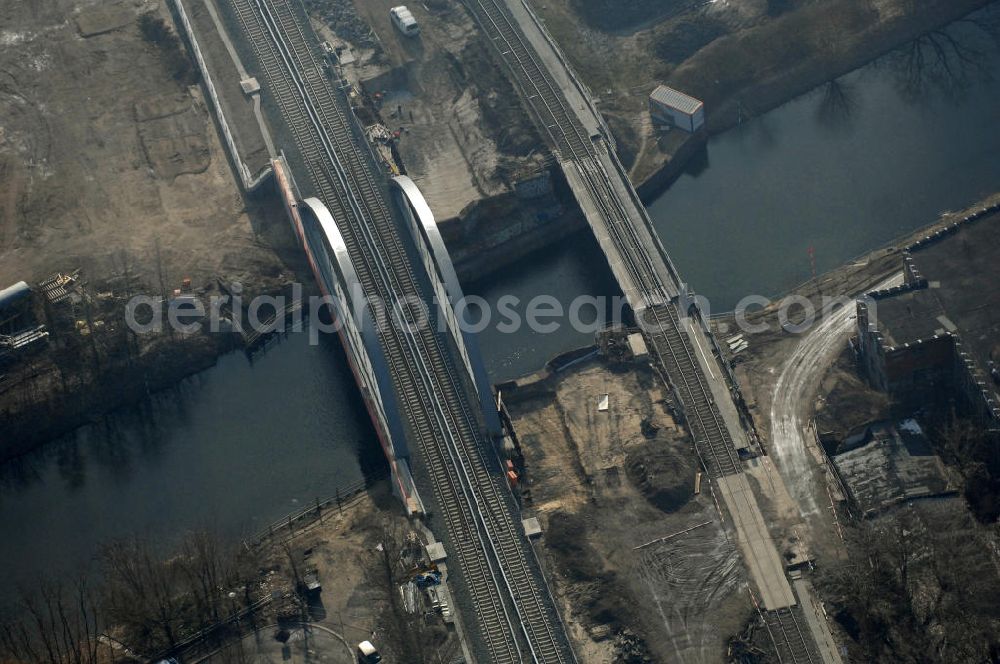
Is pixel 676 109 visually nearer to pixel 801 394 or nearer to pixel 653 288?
pixel 653 288

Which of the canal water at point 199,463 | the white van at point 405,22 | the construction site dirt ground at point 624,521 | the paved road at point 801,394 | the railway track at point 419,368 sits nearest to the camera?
the construction site dirt ground at point 624,521

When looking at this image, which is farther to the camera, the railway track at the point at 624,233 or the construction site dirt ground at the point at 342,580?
the railway track at the point at 624,233

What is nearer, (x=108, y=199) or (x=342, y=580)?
(x=342, y=580)

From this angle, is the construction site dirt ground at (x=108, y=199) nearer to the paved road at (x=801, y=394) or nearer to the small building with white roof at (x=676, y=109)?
the small building with white roof at (x=676, y=109)

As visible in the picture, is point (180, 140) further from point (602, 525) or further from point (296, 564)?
point (602, 525)

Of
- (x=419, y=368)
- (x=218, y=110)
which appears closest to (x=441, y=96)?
(x=218, y=110)

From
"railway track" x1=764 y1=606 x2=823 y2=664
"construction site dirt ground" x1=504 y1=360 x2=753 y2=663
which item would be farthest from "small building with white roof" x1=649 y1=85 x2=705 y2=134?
"railway track" x1=764 y1=606 x2=823 y2=664

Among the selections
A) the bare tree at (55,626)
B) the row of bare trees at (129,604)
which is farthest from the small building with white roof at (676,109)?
the bare tree at (55,626)
